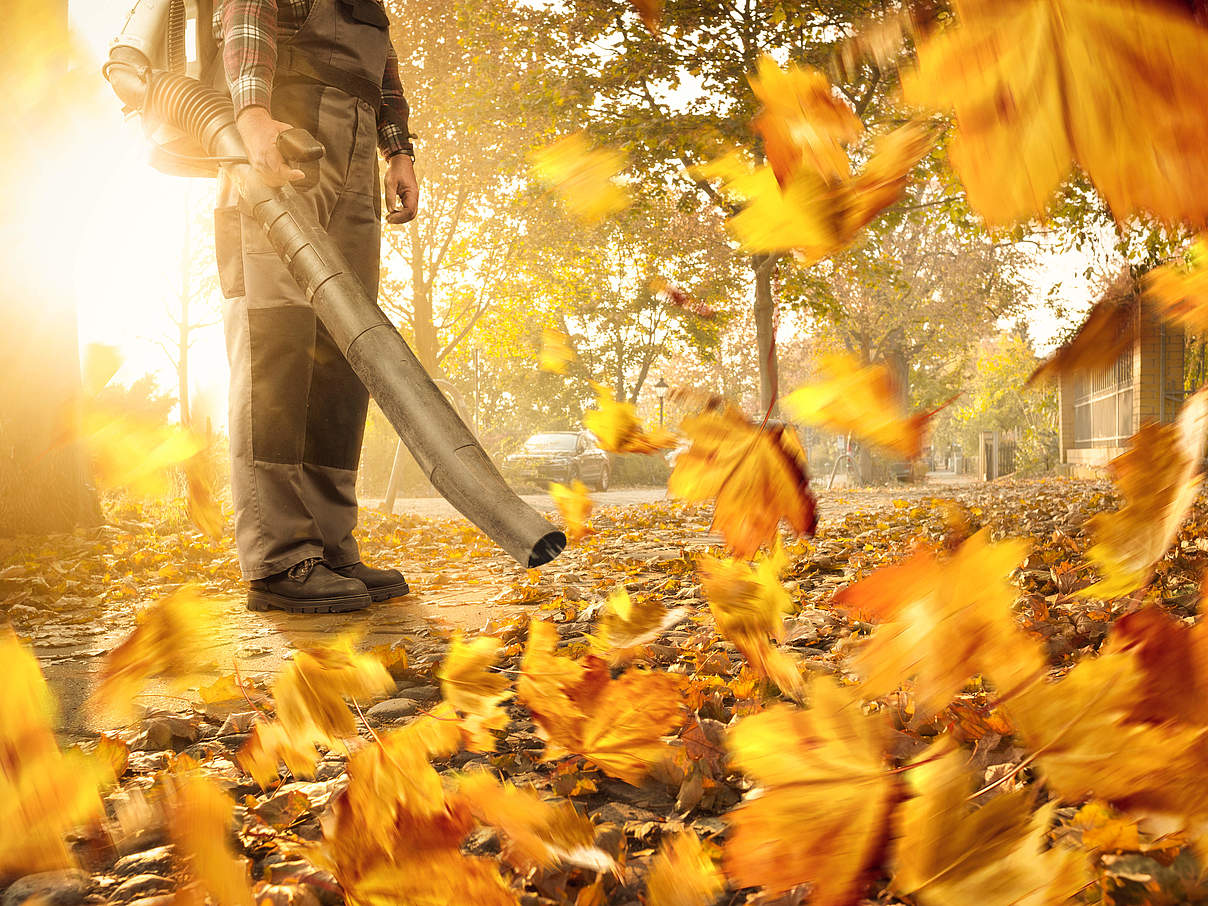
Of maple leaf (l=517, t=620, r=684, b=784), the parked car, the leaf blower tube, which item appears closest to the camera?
the leaf blower tube

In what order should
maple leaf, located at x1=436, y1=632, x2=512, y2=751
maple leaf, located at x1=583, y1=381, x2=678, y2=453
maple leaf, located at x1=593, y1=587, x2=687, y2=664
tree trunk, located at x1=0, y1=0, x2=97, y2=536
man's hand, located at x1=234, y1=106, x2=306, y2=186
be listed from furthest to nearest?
tree trunk, located at x1=0, y1=0, x2=97, y2=536 → man's hand, located at x1=234, y1=106, x2=306, y2=186 → maple leaf, located at x1=593, y1=587, x2=687, y2=664 → maple leaf, located at x1=583, y1=381, x2=678, y2=453 → maple leaf, located at x1=436, y1=632, x2=512, y2=751

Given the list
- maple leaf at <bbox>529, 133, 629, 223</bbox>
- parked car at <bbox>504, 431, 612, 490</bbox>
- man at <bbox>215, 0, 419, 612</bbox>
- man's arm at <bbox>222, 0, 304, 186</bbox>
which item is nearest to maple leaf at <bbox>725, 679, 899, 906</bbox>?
maple leaf at <bbox>529, 133, 629, 223</bbox>

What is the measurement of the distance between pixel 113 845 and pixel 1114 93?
142 cm

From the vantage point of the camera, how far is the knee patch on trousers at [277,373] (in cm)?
259

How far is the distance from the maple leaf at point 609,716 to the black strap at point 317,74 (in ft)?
6.91

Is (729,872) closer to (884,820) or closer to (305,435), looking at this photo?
(884,820)

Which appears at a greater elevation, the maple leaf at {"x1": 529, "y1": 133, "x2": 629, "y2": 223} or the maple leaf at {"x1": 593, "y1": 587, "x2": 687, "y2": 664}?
the maple leaf at {"x1": 529, "y1": 133, "x2": 629, "y2": 223}

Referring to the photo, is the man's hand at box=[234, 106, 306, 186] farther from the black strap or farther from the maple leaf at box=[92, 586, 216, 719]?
the maple leaf at box=[92, 586, 216, 719]

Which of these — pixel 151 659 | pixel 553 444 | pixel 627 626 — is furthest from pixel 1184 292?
pixel 553 444

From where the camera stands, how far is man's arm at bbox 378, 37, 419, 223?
9.77 ft

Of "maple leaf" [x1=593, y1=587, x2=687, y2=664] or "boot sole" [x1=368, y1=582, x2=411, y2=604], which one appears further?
"boot sole" [x1=368, y1=582, x2=411, y2=604]

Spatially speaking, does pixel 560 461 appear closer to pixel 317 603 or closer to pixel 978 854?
pixel 317 603

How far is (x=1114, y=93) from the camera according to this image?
783 mm

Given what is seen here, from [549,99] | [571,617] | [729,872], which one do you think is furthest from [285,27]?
[549,99]
